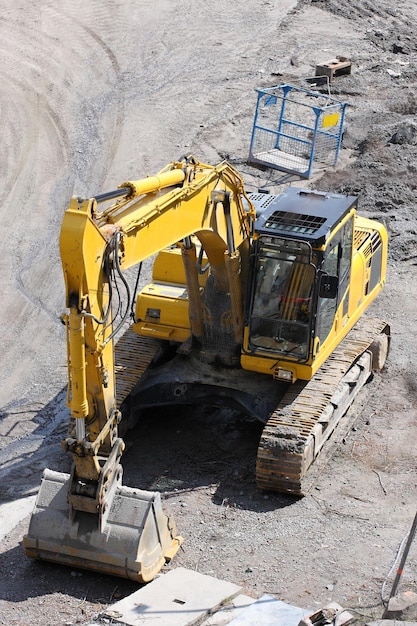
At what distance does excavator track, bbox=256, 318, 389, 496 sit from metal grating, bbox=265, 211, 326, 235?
6.24 feet

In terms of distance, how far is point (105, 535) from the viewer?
10.3 m

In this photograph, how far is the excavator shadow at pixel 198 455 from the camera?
1220cm

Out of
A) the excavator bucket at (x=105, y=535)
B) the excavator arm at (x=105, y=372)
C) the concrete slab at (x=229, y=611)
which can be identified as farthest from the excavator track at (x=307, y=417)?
the concrete slab at (x=229, y=611)

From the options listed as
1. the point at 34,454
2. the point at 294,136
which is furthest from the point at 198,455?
the point at 294,136

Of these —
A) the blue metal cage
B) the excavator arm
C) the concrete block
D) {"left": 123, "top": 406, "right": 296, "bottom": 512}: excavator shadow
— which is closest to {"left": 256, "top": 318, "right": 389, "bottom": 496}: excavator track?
{"left": 123, "top": 406, "right": 296, "bottom": 512}: excavator shadow

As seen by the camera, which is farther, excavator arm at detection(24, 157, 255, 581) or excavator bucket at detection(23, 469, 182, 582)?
excavator bucket at detection(23, 469, 182, 582)

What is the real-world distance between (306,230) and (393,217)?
743 cm

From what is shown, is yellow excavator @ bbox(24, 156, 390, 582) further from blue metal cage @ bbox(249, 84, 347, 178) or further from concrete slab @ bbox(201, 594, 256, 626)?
blue metal cage @ bbox(249, 84, 347, 178)

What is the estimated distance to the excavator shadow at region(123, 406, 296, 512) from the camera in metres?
12.2

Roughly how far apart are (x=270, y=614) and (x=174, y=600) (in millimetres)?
941

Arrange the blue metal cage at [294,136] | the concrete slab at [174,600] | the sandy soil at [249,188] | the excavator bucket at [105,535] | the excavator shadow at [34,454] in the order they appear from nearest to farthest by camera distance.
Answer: the concrete slab at [174,600]
the excavator bucket at [105,535]
the sandy soil at [249,188]
the excavator shadow at [34,454]
the blue metal cage at [294,136]

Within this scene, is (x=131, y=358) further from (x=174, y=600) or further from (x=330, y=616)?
(x=330, y=616)

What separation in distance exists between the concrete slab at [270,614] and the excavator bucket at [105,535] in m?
1.19

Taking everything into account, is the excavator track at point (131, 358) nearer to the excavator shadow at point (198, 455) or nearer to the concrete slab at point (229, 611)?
the excavator shadow at point (198, 455)
